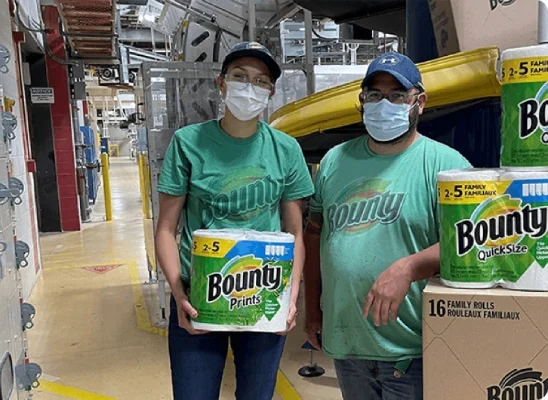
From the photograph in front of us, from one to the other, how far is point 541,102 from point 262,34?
10.9 feet

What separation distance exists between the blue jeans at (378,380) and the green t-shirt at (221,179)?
44 cm

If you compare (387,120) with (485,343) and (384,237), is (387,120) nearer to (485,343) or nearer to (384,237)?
(384,237)

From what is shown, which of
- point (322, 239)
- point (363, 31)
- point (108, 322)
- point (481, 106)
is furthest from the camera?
point (363, 31)

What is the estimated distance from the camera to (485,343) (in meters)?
1.01

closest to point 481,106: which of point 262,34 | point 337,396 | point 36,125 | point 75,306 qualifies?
point 337,396

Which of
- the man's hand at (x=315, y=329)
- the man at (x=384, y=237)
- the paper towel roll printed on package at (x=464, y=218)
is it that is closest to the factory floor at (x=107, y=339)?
the man's hand at (x=315, y=329)

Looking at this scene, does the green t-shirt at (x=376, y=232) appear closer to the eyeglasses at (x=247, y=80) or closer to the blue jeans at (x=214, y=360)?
the blue jeans at (x=214, y=360)

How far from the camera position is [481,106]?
2084 mm

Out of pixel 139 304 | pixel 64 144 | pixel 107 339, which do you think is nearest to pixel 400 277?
pixel 107 339

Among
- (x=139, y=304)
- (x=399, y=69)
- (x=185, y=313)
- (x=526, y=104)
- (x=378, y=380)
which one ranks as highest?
(x=399, y=69)

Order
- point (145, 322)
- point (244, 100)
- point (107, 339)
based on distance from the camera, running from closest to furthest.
Answer: point (244, 100)
point (107, 339)
point (145, 322)

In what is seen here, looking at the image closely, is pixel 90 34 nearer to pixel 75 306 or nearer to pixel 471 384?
pixel 75 306

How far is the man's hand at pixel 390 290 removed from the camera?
3.83ft

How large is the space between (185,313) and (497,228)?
780 millimetres
